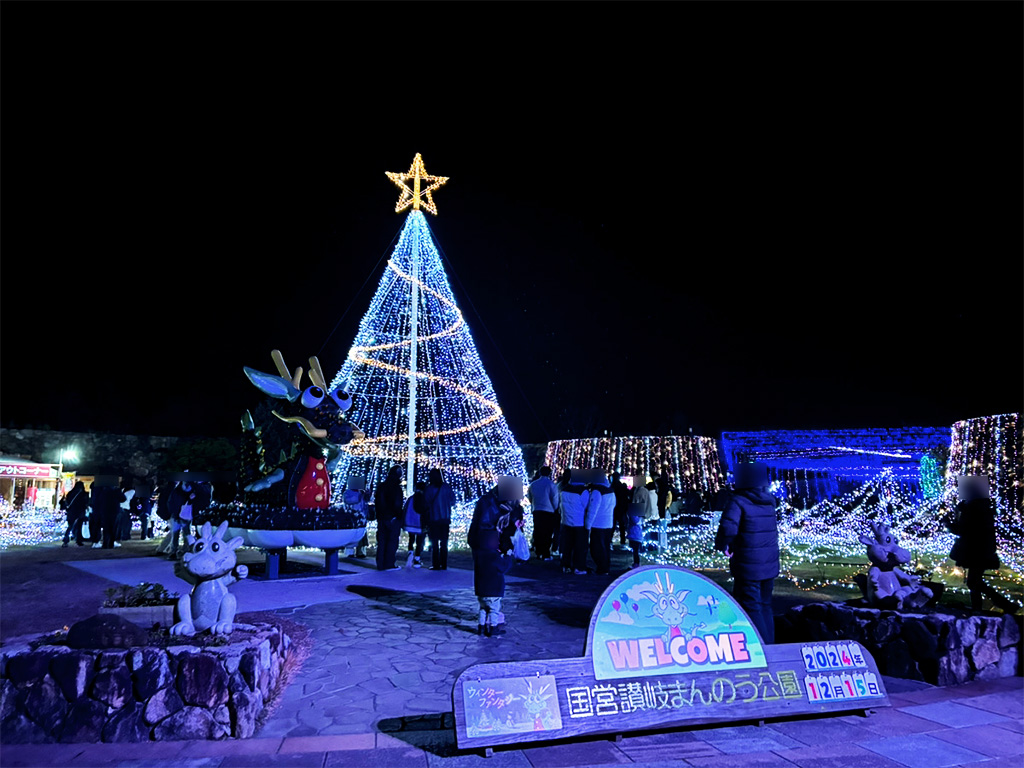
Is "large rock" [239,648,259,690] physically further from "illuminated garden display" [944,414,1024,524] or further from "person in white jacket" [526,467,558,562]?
"illuminated garden display" [944,414,1024,524]

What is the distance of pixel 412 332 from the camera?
60.3ft

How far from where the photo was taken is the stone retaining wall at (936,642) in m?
4.91

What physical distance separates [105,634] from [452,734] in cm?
223

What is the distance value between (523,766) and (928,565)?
456 inches

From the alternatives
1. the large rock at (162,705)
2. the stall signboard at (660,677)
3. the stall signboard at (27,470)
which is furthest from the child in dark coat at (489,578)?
the stall signboard at (27,470)

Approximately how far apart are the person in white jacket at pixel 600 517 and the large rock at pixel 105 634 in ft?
23.6

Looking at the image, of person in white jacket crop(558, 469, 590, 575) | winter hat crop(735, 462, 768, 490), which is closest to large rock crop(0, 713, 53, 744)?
winter hat crop(735, 462, 768, 490)

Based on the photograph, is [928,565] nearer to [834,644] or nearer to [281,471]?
[834,644]

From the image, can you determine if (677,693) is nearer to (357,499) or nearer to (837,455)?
(357,499)

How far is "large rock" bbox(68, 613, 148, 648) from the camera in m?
3.88

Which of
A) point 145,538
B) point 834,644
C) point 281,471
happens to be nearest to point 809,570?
point 834,644

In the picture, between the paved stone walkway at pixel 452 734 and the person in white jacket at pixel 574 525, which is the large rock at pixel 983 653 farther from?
the person in white jacket at pixel 574 525

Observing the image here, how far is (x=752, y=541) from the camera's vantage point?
536 cm

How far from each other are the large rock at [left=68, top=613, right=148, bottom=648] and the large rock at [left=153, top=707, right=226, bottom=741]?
0.53 meters
